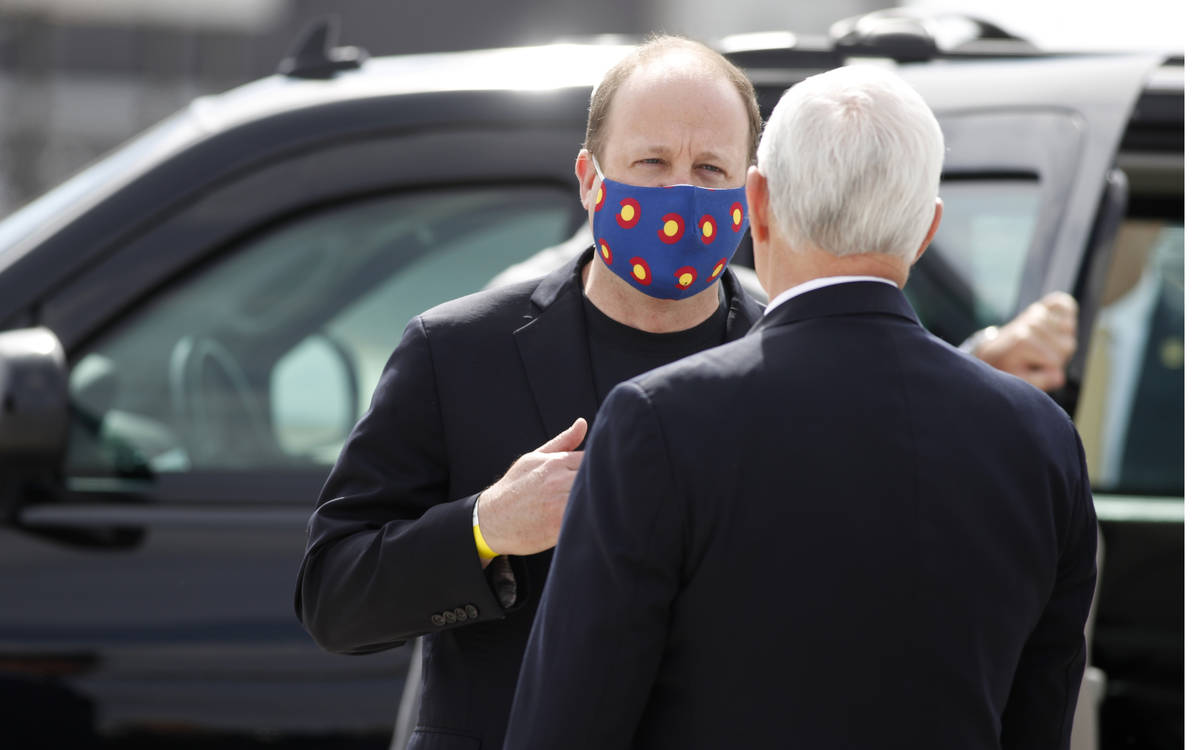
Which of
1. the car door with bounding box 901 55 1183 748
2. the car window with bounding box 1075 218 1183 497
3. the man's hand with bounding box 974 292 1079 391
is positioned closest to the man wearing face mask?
the man's hand with bounding box 974 292 1079 391

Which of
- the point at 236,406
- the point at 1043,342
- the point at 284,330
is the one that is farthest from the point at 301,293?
the point at 1043,342

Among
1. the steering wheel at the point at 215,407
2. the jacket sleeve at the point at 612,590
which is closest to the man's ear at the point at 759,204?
the jacket sleeve at the point at 612,590

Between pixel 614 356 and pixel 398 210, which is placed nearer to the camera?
pixel 614 356

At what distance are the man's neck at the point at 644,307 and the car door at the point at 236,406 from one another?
3.34 feet

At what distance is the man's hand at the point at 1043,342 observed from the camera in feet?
8.05

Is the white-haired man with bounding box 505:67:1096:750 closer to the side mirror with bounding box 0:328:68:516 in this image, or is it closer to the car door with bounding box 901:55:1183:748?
the car door with bounding box 901:55:1183:748

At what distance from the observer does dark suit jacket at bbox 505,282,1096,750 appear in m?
1.37

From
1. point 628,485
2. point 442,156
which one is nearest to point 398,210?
point 442,156

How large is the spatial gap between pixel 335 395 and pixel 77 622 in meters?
0.69

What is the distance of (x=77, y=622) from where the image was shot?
2.73m

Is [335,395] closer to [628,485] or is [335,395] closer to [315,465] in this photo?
[315,465]

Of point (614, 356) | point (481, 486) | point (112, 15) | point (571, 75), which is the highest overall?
point (571, 75)

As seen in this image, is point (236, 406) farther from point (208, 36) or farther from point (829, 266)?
point (208, 36)

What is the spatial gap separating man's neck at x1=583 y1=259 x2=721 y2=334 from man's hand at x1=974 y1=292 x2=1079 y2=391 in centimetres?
75
